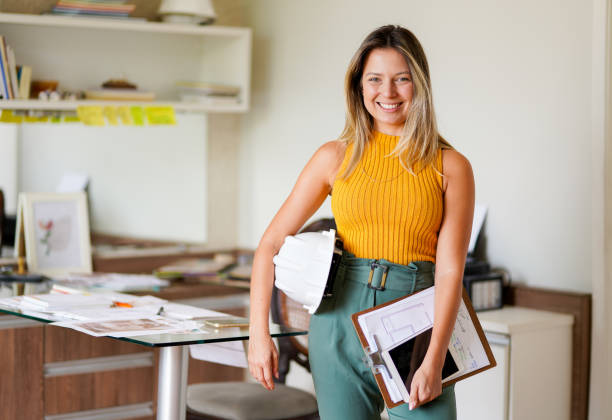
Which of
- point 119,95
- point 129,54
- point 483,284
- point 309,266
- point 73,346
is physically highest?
point 129,54

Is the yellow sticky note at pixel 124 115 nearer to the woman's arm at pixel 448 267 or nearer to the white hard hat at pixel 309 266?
the white hard hat at pixel 309 266

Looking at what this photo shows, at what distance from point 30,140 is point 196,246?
3.04 feet

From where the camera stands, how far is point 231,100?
3.69m

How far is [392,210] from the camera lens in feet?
5.36

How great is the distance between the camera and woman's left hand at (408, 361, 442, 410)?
156cm

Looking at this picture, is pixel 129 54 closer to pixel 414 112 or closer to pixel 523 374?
pixel 523 374

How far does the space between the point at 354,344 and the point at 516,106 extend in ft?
4.92

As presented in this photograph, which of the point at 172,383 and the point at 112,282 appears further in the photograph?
Answer: the point at 112,282

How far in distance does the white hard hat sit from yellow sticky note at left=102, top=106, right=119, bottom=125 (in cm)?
192

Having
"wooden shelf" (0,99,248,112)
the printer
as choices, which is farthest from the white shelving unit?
the printer

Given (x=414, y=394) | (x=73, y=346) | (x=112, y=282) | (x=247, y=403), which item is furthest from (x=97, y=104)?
(x=414, y=394)

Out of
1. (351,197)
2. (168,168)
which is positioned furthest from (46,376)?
(351,197)

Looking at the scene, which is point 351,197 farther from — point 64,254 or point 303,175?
point 64,254

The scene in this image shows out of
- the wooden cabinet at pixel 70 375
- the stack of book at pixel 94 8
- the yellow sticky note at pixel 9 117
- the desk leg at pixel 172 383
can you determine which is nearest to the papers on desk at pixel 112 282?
the wooden cabinet at pixel 70 375
